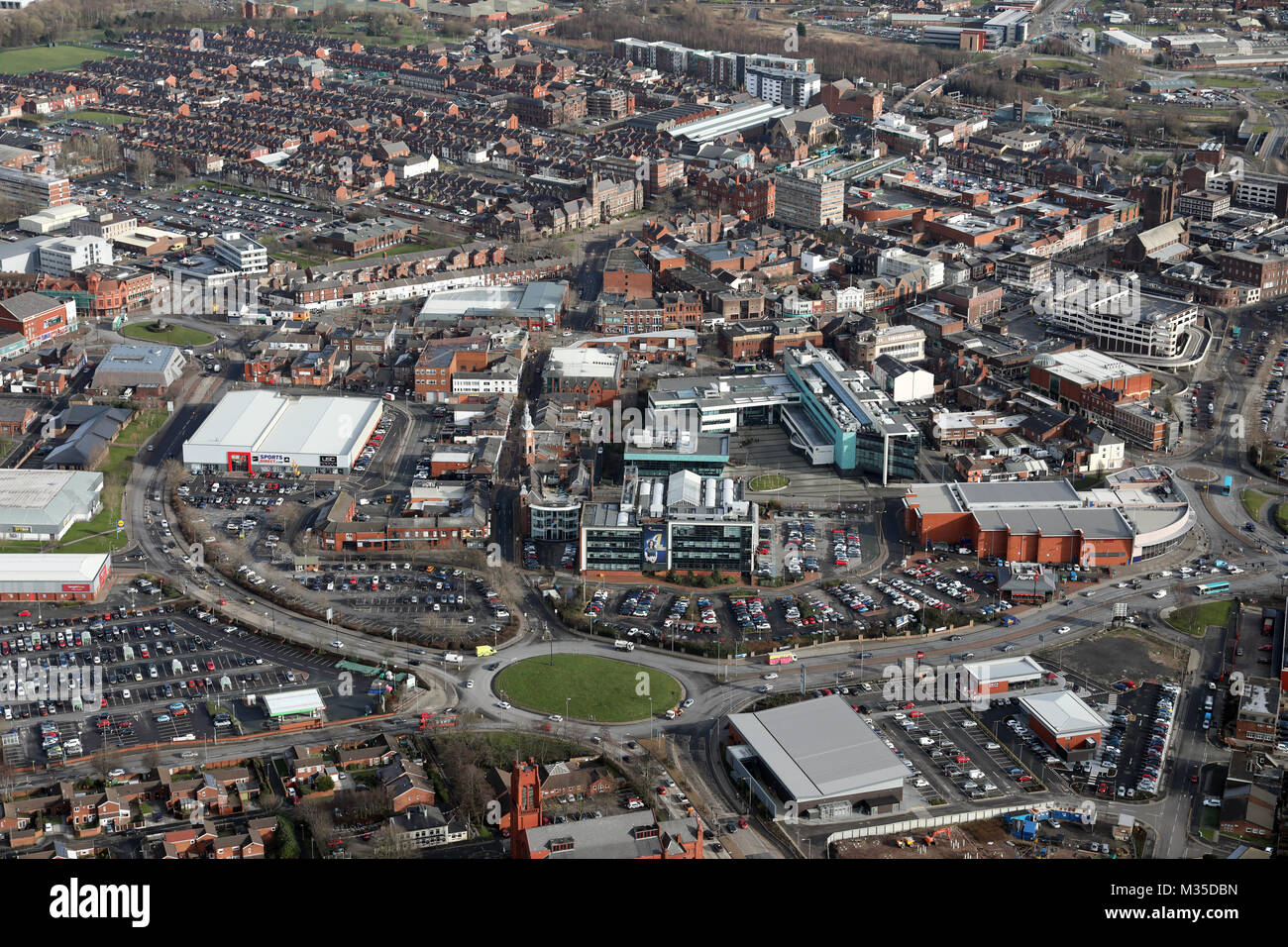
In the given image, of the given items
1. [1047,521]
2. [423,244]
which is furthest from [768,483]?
[423,244]

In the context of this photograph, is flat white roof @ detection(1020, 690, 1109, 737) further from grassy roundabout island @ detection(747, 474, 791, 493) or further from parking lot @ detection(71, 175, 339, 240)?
parking lot @ detection(71, 175, 339, 240)

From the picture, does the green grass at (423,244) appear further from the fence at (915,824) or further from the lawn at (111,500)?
the fence at (915,824)

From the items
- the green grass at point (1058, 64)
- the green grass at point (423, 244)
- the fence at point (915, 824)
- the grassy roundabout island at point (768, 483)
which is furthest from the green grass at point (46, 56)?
the fence at point (915, 824)

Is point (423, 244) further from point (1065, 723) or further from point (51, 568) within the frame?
point (1065, 723)
